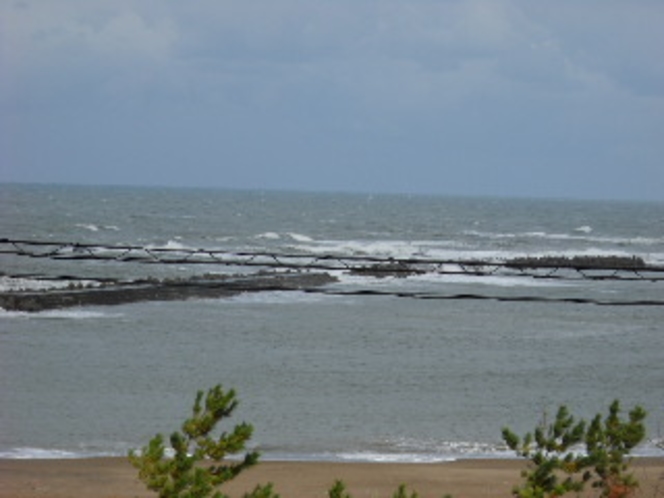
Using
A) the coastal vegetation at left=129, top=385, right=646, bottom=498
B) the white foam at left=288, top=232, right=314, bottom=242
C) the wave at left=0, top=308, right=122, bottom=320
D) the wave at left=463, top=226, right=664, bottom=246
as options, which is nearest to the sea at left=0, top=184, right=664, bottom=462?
the wave at left=0, top=308, right=122, bottom=320

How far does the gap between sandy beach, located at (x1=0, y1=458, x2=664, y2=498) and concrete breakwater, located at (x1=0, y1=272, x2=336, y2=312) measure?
17.6 meters

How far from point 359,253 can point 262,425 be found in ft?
186

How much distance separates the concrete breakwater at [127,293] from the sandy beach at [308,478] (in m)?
17.6

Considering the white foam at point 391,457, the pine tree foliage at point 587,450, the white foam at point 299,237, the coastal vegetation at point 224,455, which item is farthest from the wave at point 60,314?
the white foam at point 299,237

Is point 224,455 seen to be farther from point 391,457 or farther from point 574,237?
point 574,237

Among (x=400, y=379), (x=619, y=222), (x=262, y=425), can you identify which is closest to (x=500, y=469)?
(x=262, y=425)

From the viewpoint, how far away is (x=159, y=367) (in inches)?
1131

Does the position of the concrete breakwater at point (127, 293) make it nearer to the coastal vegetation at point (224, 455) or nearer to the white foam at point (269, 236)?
the coastal vegetation at point (224, 455)

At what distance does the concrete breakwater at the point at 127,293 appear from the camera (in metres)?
40.8

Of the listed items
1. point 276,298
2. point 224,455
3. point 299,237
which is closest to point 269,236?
point 299,237

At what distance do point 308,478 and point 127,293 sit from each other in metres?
28.0

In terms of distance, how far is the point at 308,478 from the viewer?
17.9 meters

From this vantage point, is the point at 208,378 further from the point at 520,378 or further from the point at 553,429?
the point at 553,429

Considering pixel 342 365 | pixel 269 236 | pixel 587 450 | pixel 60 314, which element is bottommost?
pixel 342 365
